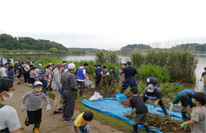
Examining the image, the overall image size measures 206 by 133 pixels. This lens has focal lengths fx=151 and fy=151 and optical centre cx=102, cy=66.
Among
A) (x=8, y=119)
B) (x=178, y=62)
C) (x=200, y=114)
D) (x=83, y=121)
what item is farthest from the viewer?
(x=178, y=62)

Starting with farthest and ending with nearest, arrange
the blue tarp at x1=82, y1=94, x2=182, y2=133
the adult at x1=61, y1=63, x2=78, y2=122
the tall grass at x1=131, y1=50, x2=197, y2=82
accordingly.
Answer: the tall grass at x1=131, y1=50, x2=197, y2=82 → the blue tarp at x1=82, y1=94, x2=182, y2=133 → the adult at x1=61, y1=63, x2=78, y2=122

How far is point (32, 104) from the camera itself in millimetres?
3910

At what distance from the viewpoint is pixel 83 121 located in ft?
10.4

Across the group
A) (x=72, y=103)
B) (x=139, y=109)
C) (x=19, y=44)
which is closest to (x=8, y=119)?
(x=139, y=109)

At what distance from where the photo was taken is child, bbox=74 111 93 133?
300 cm

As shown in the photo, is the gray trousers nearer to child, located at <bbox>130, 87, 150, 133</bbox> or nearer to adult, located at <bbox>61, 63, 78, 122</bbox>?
adult, located at <bbox>61, 63, 78, 122</bbox>

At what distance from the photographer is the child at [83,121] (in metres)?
3.00

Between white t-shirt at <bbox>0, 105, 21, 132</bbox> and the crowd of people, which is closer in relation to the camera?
white t-shirt at <bbox>0, 105, 21, 132</bbox>

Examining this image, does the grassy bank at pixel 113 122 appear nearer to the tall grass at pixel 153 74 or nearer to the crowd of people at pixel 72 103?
the crowd of people at pixel 72 103

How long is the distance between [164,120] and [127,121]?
3.73 ft

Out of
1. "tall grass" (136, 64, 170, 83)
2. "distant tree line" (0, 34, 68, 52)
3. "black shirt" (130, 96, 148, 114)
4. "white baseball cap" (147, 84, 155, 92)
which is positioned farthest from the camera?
"distant tree line" (0, 34, 68, 52)

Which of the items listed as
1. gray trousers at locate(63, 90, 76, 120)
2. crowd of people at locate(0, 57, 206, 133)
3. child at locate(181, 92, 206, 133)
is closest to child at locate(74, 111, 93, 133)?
crowd of people at locate(0, 57, 206, 133)

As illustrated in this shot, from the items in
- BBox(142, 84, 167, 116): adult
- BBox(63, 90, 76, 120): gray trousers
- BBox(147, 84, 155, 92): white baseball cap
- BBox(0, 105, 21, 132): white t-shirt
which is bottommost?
BBox(63, 90, 76, 120): gray trousers

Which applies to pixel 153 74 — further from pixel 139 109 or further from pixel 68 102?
pixel 68 102
